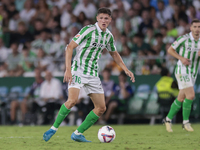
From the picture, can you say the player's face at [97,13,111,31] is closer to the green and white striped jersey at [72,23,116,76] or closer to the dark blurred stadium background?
the green and white striped jersey at [72,23,116,76]

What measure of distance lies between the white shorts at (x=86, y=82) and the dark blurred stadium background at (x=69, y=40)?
17.2 ft

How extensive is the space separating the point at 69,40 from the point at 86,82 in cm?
742

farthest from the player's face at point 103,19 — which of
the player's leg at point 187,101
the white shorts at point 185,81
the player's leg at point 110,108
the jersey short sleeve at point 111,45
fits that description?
the player's leg at point 110,108

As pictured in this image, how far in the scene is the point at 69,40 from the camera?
1351cm

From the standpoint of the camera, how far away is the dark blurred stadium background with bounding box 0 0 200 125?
38.9 feet

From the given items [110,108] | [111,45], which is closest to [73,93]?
[111,45]

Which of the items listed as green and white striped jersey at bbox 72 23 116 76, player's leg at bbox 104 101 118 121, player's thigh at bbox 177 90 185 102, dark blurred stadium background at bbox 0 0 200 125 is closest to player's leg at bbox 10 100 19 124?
dark blurred stadium background at bbox 0 0 200 125

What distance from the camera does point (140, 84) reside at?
39.3ft

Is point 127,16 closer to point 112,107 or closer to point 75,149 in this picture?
point 112,107

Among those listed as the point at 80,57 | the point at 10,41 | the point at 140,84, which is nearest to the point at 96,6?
the point at 10,41

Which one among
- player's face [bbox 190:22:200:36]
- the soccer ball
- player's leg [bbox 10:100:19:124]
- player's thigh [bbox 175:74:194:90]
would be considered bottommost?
player's leg [bbox 10:100:19:124]

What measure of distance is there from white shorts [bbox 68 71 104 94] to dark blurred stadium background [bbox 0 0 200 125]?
17.2 feet

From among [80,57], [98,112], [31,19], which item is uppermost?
[31,19]

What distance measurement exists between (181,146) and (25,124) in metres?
7.04
